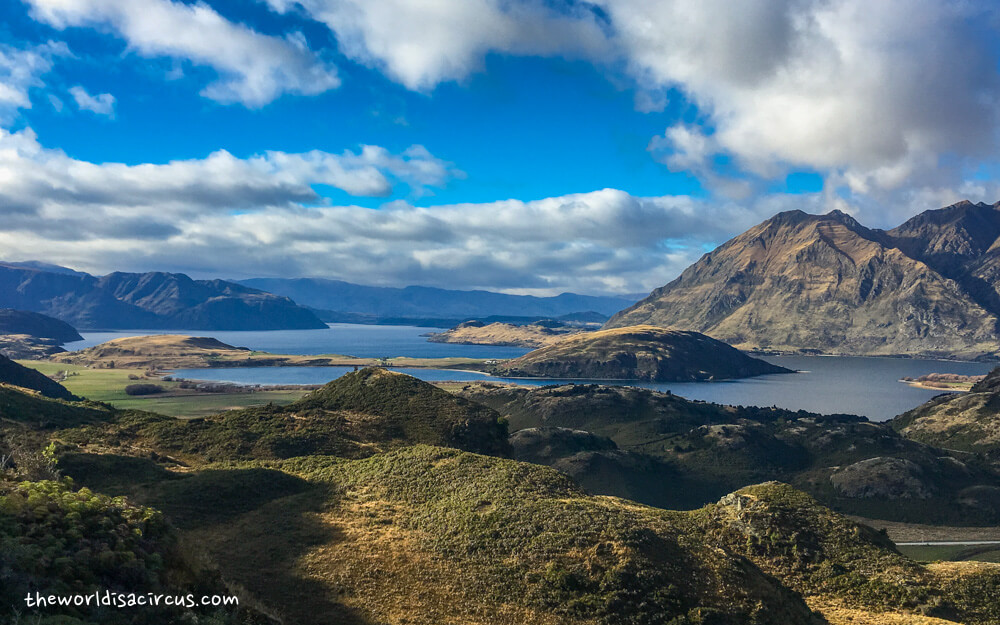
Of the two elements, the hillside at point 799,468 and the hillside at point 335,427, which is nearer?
the hillside at point 335,427

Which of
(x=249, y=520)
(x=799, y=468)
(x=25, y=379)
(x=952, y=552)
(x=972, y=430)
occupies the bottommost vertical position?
(x=952, y=552)

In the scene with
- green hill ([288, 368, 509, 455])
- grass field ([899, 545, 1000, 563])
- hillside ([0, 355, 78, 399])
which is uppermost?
green hill ([288, 368, 509, 455])

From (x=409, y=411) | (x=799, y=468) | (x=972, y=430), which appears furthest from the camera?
(x=972, y=430)

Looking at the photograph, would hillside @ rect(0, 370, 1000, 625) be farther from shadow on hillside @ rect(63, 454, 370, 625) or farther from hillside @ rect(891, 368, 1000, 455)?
hillside @ rect(891, 368, 1000, 455)

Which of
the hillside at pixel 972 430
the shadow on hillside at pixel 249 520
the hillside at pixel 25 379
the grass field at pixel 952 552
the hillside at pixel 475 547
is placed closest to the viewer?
the hillside at pixel 475 547

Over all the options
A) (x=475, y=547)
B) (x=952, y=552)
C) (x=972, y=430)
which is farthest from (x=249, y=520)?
(x=972, y=430)

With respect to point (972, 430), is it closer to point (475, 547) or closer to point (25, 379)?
point (475, 547)

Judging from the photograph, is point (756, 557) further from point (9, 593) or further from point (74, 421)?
point (74, 421)

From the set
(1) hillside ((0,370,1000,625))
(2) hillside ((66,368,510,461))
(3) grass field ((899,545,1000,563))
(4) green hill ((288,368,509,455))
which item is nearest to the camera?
(1) hillside ((0,370,1000,625))

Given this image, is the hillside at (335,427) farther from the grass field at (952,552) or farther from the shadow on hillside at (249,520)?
the grass field at (952,552)

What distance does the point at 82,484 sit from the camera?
51.1m

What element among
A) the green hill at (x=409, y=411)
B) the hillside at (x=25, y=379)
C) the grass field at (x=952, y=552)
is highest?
the green hill at (x=409, y=411)

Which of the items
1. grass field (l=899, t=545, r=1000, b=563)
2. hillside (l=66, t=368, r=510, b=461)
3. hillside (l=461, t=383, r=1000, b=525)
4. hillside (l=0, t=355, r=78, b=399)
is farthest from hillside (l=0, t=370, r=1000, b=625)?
hillside (l=0, t=355, r=78, b=399)

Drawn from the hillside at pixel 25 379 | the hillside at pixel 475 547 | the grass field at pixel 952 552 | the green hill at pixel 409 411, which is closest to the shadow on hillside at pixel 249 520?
the hillside at pixel 475 547
